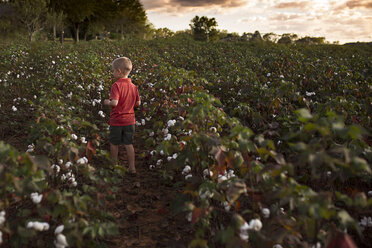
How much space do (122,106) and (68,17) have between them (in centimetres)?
4120

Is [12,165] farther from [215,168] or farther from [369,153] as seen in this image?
[369,153]

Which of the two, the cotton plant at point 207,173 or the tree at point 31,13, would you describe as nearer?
the cotton plant at point 207,173

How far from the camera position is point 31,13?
108 ft

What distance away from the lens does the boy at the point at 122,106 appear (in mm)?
4410

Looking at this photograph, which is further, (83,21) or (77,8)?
(83,21)

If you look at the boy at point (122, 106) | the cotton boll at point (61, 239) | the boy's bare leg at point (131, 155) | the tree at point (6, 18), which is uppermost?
the tree at point (6, 18)

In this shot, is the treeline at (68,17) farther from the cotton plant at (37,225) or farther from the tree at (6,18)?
the cotton plant at (37,225)

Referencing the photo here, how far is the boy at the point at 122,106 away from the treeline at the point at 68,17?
62.3 feet

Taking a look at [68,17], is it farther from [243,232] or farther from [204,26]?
[243,232]

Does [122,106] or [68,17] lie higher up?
[68,17]

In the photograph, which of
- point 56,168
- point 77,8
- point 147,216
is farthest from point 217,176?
point 77,8

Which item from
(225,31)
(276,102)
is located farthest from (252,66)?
(225,31)

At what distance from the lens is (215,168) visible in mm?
2982

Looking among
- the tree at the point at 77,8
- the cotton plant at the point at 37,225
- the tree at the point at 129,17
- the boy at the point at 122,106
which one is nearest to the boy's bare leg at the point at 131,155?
the boy at the point at 122,106
